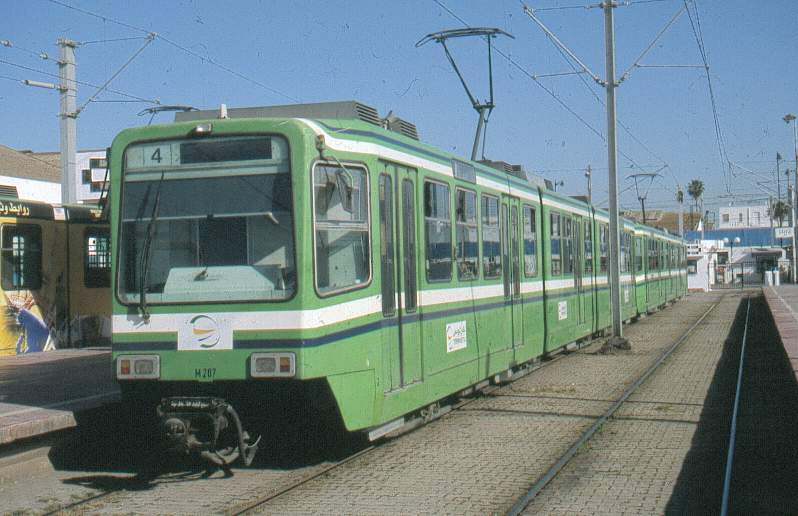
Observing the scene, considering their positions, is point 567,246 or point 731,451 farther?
point 567,246

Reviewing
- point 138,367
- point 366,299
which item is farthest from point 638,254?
point 138,367

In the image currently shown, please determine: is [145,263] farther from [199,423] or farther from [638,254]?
[638,254]

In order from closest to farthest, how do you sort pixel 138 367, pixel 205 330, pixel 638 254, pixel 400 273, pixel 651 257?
pixel 205 330
pixel 138 367
pixel 400 273
pixel 638 254
pixel 651 257

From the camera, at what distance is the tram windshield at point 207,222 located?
8.19 meters

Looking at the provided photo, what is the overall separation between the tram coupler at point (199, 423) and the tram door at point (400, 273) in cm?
151

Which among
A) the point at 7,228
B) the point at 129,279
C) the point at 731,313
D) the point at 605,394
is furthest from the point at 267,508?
the point at 731,313

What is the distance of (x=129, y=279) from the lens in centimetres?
855

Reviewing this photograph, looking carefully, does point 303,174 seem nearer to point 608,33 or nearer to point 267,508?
point 267,508

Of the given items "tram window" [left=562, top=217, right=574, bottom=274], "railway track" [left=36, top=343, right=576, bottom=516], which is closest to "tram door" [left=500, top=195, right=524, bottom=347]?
"railway track" [left=36, top=343, right=576, bottom=516]

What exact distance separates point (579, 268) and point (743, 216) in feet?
394

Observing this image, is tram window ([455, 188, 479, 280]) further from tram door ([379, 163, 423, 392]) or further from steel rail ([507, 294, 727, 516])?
steel rail ([507, 294, 727, 516])

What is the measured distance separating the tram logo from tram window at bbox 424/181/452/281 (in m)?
2.85

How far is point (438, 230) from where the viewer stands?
424 inches

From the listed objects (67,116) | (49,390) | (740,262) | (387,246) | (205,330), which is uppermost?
(67,116)
